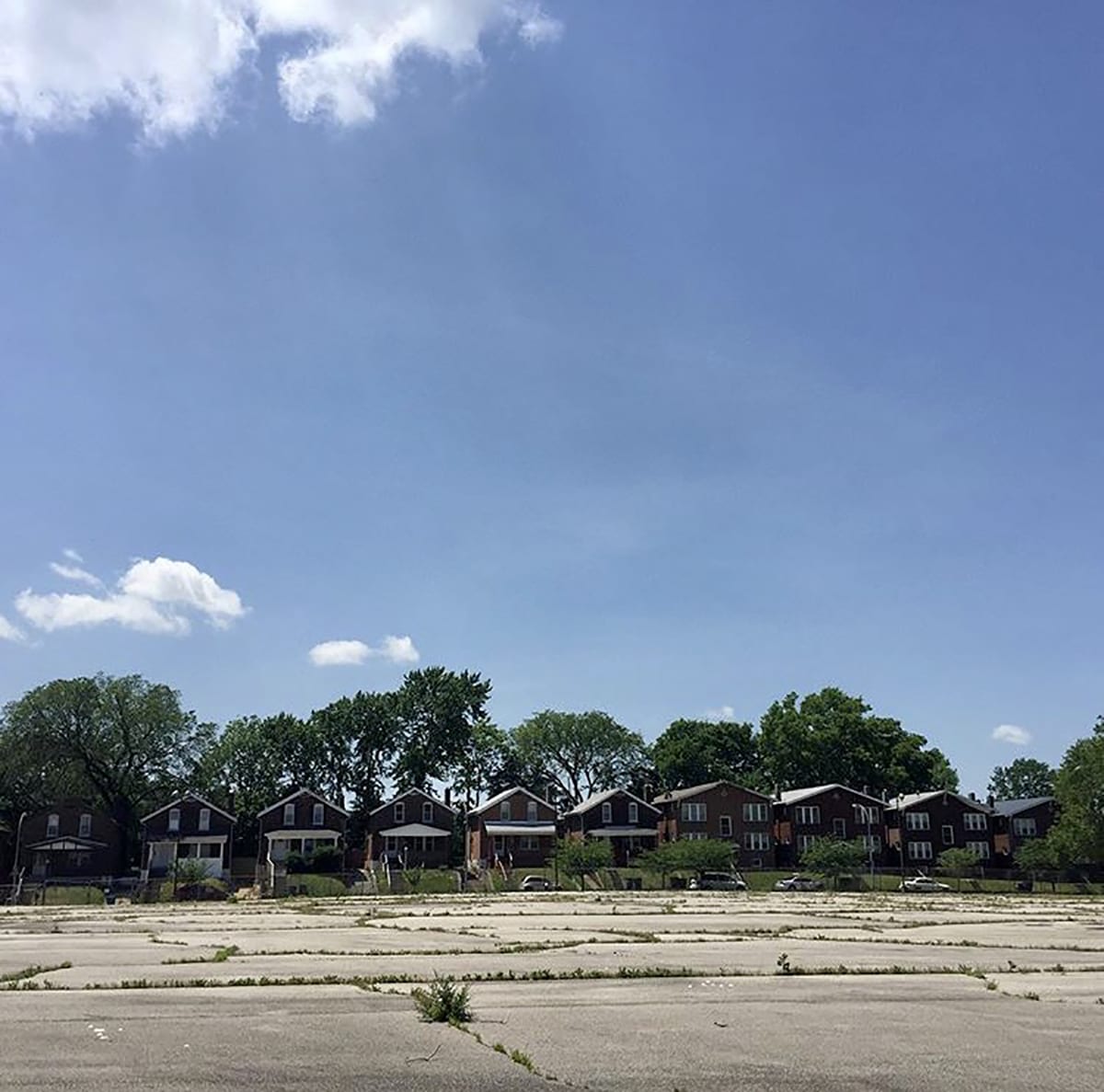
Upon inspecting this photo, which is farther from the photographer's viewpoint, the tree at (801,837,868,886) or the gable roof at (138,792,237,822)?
the gable roof at (138,792,237,822)

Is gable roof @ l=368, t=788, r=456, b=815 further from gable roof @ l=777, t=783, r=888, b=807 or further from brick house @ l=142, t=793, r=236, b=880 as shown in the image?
gable roof @ l=777, t=783, r=888, b=807

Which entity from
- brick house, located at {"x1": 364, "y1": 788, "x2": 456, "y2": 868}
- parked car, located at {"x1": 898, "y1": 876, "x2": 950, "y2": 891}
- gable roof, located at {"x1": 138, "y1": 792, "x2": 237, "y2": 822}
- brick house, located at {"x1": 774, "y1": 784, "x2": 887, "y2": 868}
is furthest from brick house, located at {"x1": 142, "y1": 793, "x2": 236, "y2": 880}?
parked car, located at {"x1": 898, "y1": 876, "x2": 950, "y2": 891}

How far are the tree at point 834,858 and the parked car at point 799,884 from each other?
1.18 m

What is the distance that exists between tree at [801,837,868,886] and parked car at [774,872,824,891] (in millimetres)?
1181

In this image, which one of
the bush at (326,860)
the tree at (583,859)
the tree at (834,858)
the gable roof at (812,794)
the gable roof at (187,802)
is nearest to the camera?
the tree at (583,859)

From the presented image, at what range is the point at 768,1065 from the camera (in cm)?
1191

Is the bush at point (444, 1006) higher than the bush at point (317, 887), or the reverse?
the bush at point (317, 887)

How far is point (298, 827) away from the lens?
94250 millimetres

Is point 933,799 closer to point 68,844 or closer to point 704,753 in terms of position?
point 704,753

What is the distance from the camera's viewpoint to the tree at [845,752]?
114 meters

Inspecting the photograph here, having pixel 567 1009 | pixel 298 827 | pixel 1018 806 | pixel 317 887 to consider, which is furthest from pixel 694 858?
pixel 567 1009

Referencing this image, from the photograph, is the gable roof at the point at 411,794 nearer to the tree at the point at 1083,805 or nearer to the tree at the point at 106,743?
the tree at the point at 106,743

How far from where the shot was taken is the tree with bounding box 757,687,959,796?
374 feet

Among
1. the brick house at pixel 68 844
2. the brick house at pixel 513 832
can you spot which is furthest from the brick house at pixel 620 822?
the brick house at pixel 68 844
